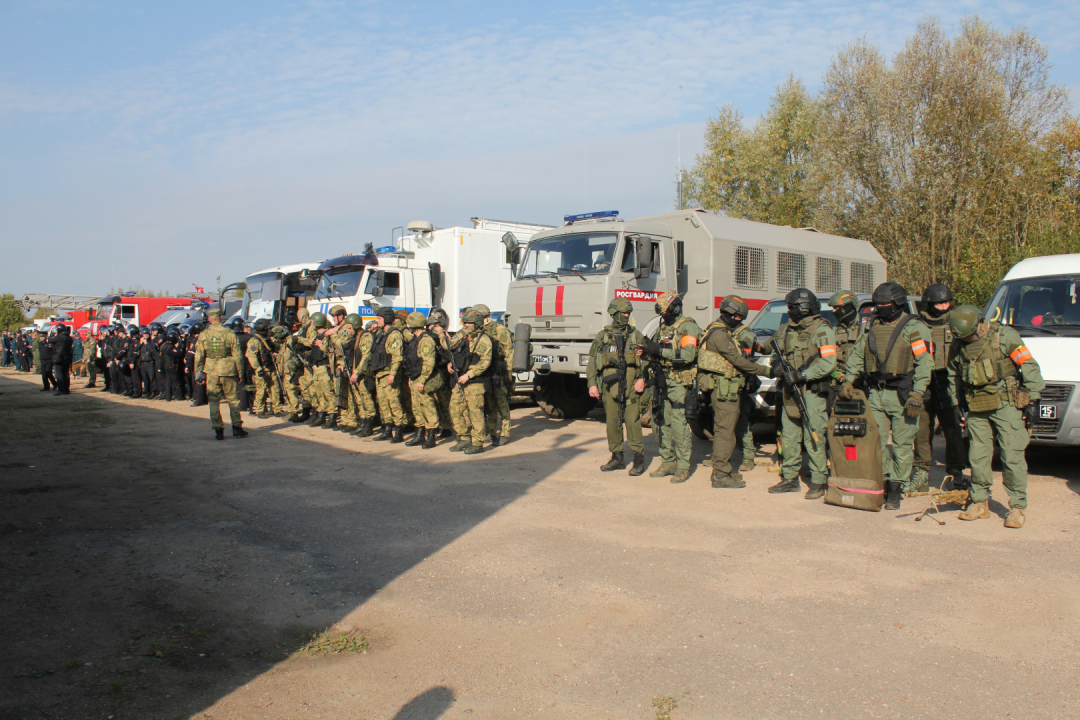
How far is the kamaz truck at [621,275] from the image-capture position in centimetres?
1038

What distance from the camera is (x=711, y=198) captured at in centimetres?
3061

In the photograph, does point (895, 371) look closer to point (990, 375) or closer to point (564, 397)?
point (990, 375)

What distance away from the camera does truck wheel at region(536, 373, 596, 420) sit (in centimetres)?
1214

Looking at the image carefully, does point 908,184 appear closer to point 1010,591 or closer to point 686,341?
point 686,341

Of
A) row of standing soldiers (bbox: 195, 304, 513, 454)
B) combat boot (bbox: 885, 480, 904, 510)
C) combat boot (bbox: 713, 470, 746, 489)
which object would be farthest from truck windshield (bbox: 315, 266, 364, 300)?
combat boot (bbox: 885, 480, 904, 510)

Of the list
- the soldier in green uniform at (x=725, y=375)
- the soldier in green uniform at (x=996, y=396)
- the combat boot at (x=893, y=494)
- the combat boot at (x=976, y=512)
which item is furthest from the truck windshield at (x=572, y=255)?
the combat boot at (x=976, y=512)

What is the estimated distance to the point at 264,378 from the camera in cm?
1360

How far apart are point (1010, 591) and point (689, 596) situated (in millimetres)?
1952

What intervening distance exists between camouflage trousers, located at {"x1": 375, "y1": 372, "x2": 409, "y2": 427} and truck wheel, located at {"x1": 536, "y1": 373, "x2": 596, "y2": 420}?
268cm

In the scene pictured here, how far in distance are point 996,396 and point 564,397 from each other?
23.7 feet

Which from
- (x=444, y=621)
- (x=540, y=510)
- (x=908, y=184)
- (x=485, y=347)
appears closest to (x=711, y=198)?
(x=908, y=184)

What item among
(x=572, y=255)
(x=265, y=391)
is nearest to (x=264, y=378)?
(x=265, y=391)

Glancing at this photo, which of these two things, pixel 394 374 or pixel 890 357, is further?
pixel 394 374

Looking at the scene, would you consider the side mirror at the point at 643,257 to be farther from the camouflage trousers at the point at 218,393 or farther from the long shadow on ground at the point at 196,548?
the camouflage trousers at the point at 218,393
